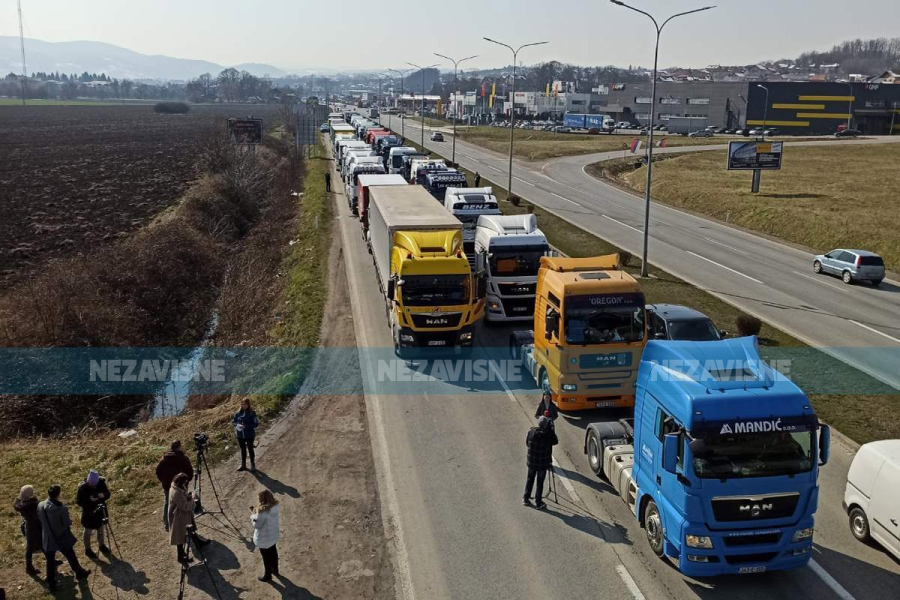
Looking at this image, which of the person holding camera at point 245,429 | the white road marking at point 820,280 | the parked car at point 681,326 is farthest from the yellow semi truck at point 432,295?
the white road marking at point 820,280

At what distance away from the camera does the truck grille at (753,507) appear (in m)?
10.2

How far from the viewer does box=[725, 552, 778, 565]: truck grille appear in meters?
10.3

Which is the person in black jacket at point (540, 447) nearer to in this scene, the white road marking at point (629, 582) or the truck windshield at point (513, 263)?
the white road marking at point (629, 582)

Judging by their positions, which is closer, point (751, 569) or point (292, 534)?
point (751, 569)

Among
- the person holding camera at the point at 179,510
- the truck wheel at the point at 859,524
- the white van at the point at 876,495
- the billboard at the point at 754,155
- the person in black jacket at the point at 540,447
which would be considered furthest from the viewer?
the billboard at the point at 754,155

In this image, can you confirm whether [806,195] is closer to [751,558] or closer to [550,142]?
[550,142]

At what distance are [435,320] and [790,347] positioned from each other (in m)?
10.6

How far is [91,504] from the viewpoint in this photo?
11.6 metres

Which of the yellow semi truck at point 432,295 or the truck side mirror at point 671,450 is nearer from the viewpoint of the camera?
the truck side mirror at point 671,450

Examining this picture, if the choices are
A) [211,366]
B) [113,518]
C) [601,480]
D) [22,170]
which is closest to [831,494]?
[601,480]

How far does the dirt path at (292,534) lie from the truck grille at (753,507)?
488 cm

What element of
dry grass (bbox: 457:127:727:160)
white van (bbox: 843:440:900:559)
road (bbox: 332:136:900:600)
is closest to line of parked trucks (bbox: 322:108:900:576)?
white van (bbox: 843:440:900:559)

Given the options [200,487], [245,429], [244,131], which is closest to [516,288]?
[245,429]

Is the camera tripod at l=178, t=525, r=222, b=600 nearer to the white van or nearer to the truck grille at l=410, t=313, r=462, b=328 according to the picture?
the truck grille at l=410, t=313, r=462, b=328
